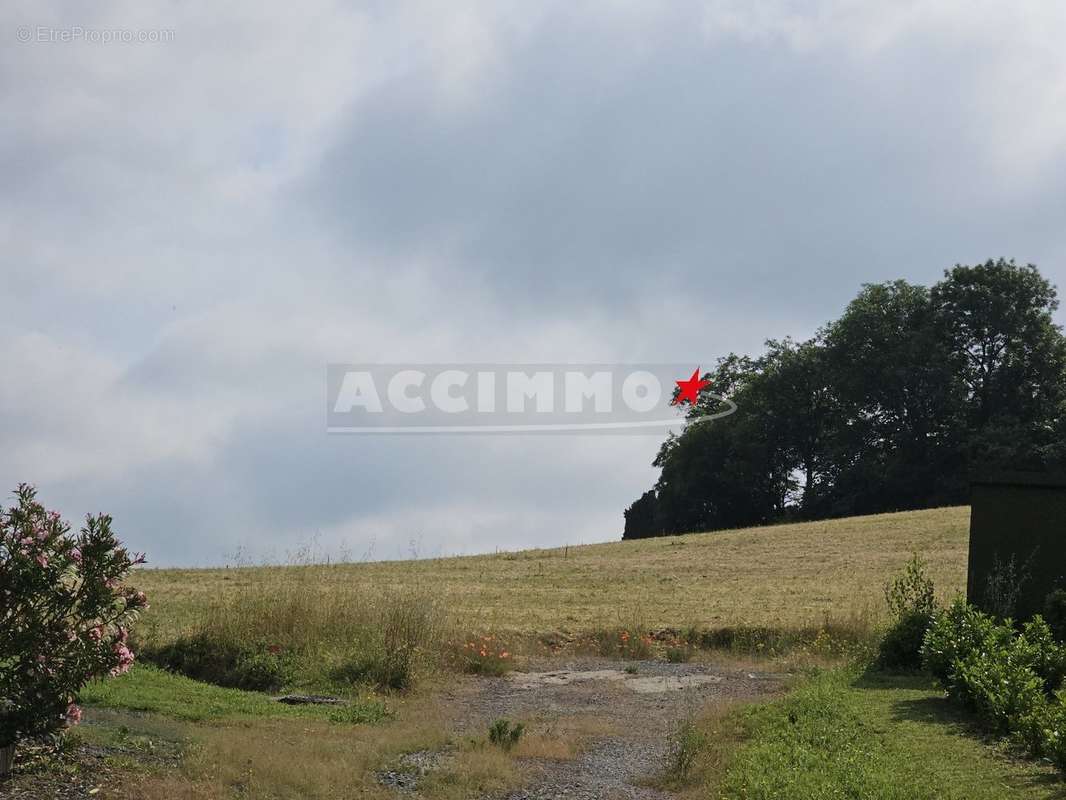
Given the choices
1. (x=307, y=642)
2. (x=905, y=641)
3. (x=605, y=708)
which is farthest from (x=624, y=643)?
(x=307, y=642)

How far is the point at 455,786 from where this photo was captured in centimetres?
966

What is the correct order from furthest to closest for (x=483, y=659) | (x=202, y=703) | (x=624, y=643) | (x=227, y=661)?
(x=624, y=643), (x=483, y=659), (x=227, y=661), (x=202, y=703)

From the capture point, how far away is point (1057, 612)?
14586mm

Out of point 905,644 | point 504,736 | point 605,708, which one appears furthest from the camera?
point 905,644

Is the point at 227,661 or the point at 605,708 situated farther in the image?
the point at 227,661

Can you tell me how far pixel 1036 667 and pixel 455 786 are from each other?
665cm

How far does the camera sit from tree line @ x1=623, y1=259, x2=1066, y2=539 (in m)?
53.5

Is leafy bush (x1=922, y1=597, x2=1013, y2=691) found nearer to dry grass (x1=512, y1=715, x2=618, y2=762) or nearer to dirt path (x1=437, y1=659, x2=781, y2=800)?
dirt path (x1=437, y1=659, x2=781, y2=800)

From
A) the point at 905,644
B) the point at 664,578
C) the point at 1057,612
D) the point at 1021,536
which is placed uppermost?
the point at 1021,536

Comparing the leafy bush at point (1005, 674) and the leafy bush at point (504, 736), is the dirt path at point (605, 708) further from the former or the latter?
the leafy bush at point (1005, 674)

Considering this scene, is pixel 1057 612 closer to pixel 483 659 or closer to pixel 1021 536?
pixel 1021 536

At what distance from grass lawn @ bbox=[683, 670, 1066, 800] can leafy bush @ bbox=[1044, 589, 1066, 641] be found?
2608 mm

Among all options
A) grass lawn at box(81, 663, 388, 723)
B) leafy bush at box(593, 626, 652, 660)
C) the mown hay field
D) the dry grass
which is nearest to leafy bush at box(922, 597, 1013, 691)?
the dry grass

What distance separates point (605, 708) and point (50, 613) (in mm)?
7405
